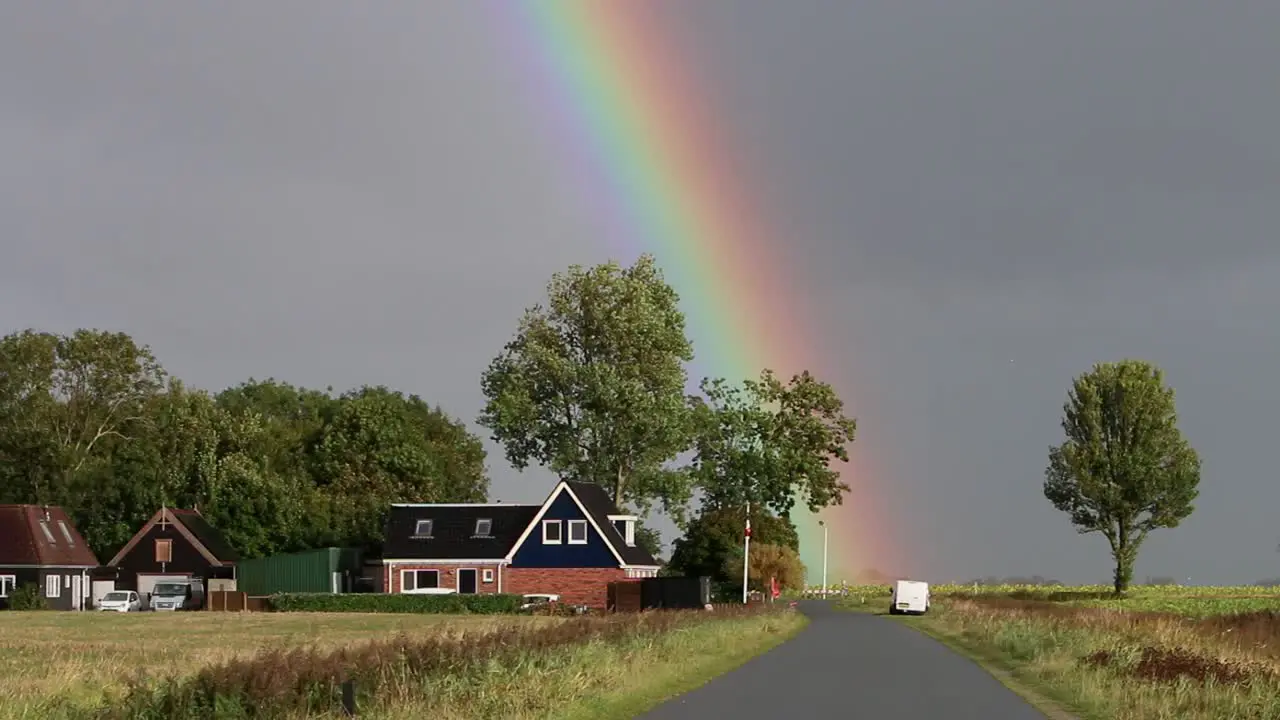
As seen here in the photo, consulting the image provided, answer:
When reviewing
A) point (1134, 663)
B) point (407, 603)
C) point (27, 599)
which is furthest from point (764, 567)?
point (1134, 663)

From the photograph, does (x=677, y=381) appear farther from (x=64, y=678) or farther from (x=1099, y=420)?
(x=64, y=678)

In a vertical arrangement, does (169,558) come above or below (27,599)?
above

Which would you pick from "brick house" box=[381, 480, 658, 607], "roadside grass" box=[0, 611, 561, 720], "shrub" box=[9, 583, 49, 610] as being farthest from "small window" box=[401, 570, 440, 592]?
"shrub" box=[9, 583, 49, 610]

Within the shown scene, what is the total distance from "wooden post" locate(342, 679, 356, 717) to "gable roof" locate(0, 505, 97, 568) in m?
82.0

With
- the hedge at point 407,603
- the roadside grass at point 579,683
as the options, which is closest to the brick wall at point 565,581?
the hedge at point 407,603

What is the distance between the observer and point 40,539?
9719 cm

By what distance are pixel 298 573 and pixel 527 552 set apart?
14.4 metres

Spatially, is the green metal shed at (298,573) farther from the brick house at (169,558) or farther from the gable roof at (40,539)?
the gable roof at (40,539)

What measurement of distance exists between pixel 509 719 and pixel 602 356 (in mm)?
78196

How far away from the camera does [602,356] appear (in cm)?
9806

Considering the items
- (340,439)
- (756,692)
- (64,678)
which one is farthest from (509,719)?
(340,439)

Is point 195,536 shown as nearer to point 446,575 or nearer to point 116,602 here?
point 116,602

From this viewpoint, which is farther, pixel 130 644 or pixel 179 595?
pixel 179 595

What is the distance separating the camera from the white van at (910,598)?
88188 millimetres
